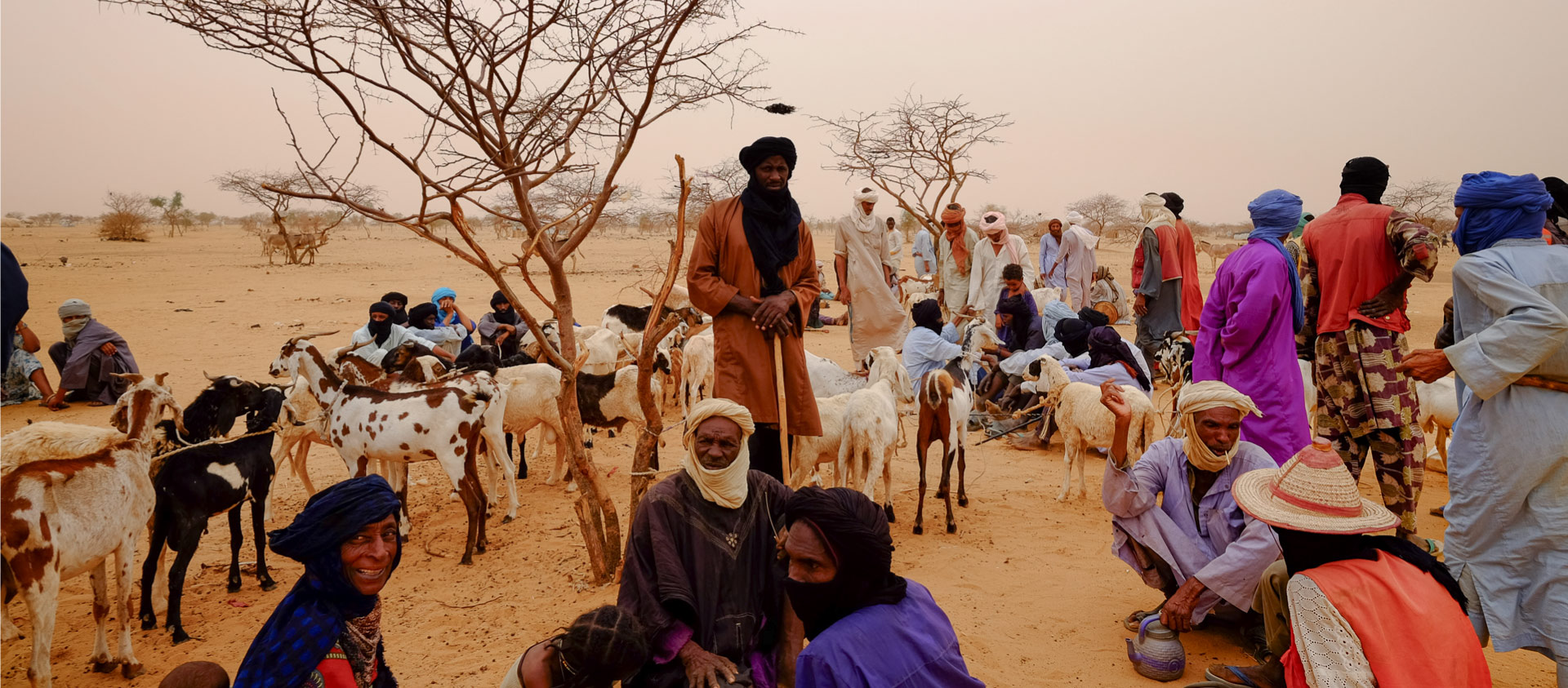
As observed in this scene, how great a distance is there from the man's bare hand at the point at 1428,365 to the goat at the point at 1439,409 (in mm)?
3743

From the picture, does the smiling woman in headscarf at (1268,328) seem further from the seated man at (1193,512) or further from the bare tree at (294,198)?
the bare tree at (294,198)

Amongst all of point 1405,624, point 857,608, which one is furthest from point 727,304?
point 1405,624

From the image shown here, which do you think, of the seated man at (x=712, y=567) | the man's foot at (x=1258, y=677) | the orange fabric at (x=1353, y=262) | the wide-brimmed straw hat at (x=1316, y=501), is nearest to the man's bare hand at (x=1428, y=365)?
A: the wide-brimmed straw hat at (x=1316, y=501)

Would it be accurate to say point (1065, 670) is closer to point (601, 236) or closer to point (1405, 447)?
point (1405, 447)

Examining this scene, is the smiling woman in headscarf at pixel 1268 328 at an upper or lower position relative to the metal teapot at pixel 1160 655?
upper

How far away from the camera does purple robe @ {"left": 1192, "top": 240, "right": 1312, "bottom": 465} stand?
456 cm

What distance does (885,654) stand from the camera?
225 cm

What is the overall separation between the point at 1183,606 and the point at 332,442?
228 inches

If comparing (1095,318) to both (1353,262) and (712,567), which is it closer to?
(1353,262)

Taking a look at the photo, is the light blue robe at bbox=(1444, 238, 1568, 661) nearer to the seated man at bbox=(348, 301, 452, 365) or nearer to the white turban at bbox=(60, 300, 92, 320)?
the seated man at bbox=(348, 301, 452, 365)

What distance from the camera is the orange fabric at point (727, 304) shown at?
4.39 m

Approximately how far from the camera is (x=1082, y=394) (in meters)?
6.81

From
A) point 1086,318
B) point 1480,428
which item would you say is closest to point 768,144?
point 1480,428

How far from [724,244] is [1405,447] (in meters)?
4.16
